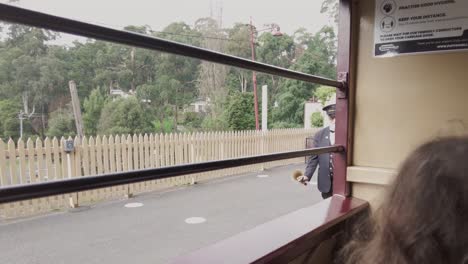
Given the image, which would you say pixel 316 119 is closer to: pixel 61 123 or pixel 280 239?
pixel 61 123

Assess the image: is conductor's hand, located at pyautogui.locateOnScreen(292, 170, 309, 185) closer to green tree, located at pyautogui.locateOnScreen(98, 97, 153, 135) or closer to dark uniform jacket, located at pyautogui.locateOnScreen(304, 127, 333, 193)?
dark uniform jacket, located at pyautogui.locateOnScreen(304, 127, 333, 193)

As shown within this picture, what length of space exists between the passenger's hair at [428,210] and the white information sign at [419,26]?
1.00 meters

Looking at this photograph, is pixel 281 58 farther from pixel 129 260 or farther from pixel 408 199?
pixel 408 199

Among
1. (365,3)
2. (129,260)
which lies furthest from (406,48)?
(129,260)

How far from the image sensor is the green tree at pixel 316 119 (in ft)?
44.2

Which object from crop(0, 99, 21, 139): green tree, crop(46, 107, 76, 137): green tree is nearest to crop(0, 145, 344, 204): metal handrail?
crop(0, 99, 21, 139): green tree

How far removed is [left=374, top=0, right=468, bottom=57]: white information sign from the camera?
A: 137 centimetres

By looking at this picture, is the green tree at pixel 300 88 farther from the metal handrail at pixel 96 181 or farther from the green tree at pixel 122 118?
the metal handrail at pixel 96 181

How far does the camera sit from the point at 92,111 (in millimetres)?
9836

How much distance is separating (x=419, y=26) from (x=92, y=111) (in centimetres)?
965

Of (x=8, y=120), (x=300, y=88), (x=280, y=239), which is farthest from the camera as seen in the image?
(x=300, y=88)

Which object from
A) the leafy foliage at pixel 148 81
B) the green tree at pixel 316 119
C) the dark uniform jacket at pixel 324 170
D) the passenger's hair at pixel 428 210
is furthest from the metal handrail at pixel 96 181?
the green tree at pixel 316 119

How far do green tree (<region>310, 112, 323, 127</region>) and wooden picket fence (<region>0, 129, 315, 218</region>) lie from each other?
6.03 m

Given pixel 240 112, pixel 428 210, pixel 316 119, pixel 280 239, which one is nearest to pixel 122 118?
pixel 240 112
